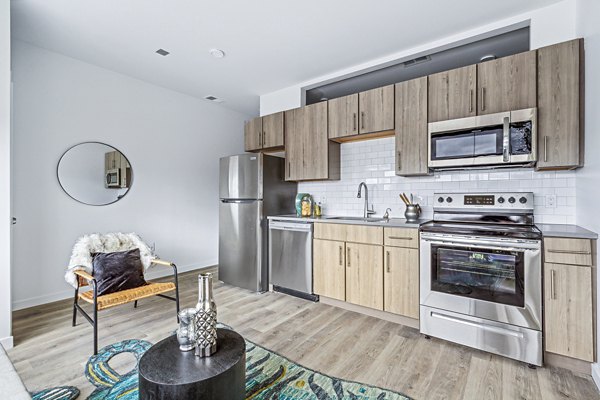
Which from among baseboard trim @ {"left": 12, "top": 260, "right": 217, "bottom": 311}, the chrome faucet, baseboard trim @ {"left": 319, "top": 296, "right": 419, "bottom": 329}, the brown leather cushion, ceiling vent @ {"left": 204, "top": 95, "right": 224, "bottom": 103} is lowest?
baseboard trim @ {"left": 319, "top": 296, "right": 419, "bottom": 329}

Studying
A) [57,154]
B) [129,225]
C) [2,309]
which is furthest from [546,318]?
[57,154]

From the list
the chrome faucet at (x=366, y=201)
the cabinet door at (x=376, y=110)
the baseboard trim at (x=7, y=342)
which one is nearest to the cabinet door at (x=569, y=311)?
the chrome faucet at (x=366, y=201)

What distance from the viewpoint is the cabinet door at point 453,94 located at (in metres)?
2.63

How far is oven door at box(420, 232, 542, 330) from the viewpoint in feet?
6.74

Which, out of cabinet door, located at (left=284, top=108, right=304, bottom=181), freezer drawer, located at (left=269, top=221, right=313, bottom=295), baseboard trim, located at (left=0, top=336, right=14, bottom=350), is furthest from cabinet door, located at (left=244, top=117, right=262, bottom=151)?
baseboard trim, located at (left=0, top=336, right=14, bottom=350)

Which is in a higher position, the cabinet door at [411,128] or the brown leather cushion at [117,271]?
the cabinet door at [411,128]

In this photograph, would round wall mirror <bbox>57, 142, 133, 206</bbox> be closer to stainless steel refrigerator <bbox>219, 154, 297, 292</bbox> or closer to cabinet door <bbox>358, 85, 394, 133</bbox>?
stainless steel refrigerator <bbox>219, 154, 297, 292</bbox>

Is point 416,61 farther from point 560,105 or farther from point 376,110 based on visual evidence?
point 560,105

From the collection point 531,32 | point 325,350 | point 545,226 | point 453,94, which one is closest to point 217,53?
point 453,94

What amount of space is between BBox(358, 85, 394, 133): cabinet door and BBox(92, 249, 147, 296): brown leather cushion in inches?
109

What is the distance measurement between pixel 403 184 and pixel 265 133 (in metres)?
2.07

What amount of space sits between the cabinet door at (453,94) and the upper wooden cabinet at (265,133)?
1967mm

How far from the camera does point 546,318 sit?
6.62 ft

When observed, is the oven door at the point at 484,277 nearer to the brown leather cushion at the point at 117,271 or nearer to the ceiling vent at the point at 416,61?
the ceiling vent at the point at 416,61
